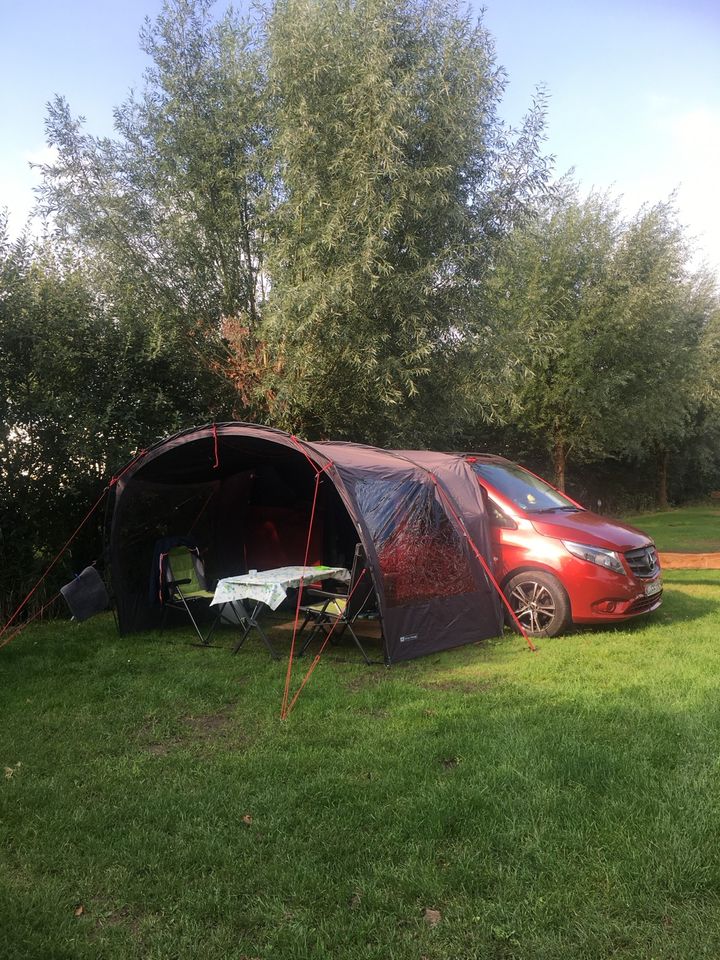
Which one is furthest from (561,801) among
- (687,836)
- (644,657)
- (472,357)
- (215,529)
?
(472,357)

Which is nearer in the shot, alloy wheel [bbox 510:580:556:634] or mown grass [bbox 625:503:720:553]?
alloy wheel [bbox 510:580:556:634]

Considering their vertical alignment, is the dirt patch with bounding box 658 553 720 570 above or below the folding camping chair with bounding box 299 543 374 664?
below

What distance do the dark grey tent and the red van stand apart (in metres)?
0.33

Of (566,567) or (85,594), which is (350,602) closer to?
(566,567)

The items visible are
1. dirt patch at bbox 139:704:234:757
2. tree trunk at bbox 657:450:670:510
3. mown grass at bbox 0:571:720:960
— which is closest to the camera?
mown grass at bbox 0:571:720:960

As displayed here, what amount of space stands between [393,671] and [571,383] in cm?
1208

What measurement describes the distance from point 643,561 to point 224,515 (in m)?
5.16

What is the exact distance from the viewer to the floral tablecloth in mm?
6551

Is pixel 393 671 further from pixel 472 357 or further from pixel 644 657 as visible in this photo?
pixel 472 357

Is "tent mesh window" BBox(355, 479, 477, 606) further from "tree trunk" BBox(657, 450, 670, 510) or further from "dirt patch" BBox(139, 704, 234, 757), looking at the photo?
"tree trunk" BBox(657, 450, 670, 510)

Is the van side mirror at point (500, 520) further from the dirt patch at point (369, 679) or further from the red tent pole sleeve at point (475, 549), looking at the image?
the dirt patch at point (369, 679)

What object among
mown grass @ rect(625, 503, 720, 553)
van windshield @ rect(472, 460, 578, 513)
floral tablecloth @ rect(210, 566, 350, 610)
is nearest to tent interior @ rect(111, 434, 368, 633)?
floral tablecloth @ rect(210, 566, 350, 610)

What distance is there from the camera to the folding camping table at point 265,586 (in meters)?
6.57

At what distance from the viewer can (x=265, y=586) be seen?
6641mm
